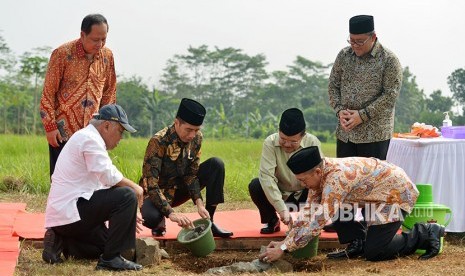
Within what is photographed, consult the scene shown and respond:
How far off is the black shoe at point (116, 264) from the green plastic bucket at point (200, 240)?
461 millimetres

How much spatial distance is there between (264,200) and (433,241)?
1116 millimetres

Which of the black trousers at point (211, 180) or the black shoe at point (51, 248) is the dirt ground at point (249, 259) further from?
the black trousers at point (211, 180)

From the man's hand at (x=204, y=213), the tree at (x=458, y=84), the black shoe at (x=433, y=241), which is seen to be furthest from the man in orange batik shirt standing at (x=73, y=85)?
the tree at (x=458, y=84)

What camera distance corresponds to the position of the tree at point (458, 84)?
83.1ft

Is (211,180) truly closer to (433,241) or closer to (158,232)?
(158,232)

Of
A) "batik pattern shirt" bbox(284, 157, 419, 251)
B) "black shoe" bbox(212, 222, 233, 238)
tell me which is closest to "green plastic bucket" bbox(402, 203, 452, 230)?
"batik pattern shirt" bbox(284, 157, 419, 251)

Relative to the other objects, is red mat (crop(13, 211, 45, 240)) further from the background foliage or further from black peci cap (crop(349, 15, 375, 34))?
the background foliage

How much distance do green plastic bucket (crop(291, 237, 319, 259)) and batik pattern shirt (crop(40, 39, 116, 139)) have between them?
1612 millimetres

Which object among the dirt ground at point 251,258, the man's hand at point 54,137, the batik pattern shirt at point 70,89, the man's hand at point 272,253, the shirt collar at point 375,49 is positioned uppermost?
the shirt collar at point 375,49

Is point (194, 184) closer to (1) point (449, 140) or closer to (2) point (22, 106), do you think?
(1) point (449, 140)

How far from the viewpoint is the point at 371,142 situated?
527cm

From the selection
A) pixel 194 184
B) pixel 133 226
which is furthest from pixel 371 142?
pixel 133 226

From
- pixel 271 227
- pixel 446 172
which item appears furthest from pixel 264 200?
pixel 446 172

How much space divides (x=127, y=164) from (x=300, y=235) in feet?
13.9
